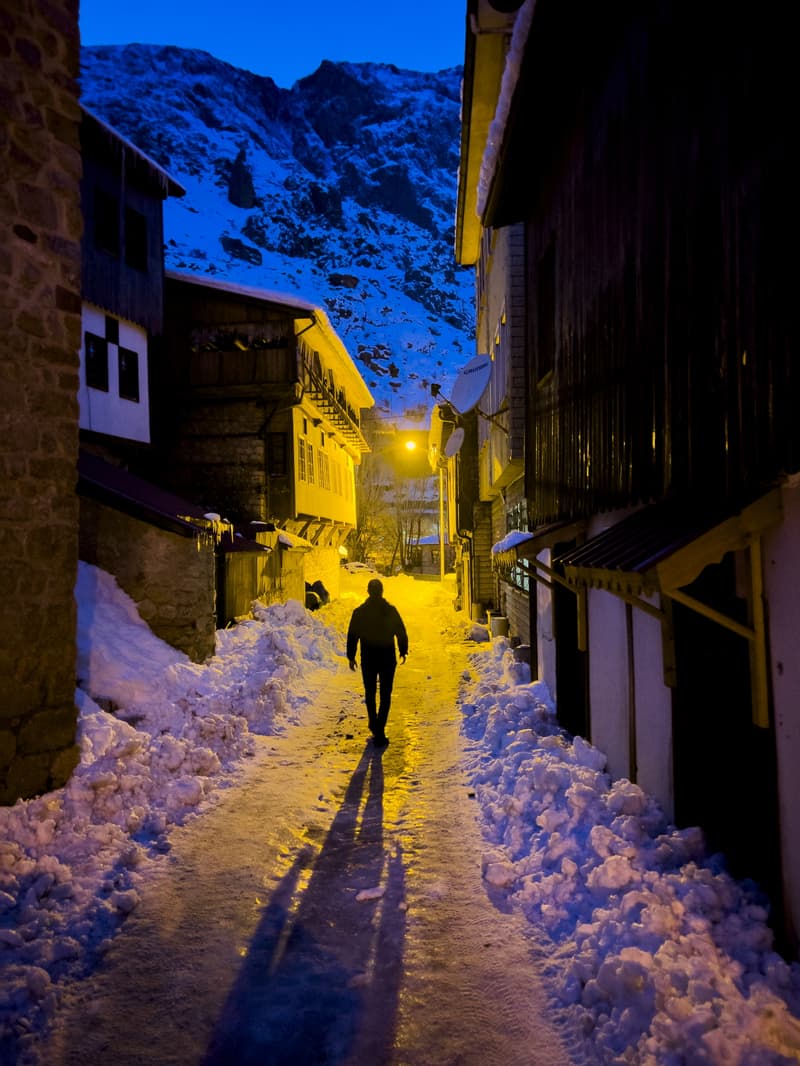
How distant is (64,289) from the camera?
20.2ft

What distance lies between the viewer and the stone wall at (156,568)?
9523 mm

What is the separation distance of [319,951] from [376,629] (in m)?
4.81

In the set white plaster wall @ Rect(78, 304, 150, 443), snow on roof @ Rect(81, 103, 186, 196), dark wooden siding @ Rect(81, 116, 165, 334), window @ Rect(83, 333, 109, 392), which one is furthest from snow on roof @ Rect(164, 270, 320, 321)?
window @ Rect(83, 333, 109, 392)

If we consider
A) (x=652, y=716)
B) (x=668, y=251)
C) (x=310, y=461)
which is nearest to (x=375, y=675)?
(x=652, y=716)

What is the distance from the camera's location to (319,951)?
3.86m

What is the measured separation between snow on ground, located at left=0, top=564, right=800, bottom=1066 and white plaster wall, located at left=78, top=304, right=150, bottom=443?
31.6 feet

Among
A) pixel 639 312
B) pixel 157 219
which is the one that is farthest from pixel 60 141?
pixel 157 219

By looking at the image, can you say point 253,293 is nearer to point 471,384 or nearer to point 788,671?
point 471,384

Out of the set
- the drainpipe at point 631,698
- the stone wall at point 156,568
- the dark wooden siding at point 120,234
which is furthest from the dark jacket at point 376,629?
the dark wooden siding at point 120,234

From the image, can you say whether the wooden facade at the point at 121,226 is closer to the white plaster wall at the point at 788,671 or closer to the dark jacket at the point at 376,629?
the dark jacket at the point at 376,629

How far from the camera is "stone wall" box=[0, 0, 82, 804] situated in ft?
18.2

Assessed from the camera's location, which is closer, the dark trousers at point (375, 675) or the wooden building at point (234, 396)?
the dark trousers at point (375, 675)

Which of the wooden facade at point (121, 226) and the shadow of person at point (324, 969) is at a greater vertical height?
the wooden facade at point (121, 226)

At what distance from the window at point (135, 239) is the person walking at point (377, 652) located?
635 inches
